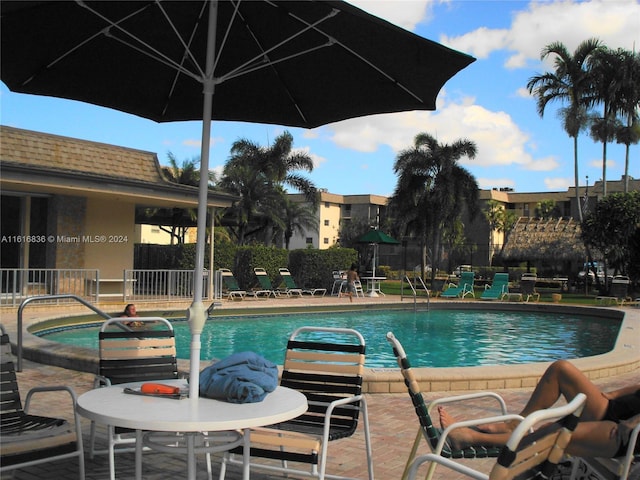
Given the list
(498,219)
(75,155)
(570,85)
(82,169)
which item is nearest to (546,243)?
(570,85)

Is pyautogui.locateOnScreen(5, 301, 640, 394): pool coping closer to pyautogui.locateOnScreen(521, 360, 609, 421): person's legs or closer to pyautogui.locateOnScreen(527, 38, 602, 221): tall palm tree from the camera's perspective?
pyautogui.locateOnScreen(521, 360, 609, 421): person's legs

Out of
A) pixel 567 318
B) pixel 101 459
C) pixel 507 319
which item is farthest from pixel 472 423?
pixel 567 318

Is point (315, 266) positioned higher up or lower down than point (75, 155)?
lower down

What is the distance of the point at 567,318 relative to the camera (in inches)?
763

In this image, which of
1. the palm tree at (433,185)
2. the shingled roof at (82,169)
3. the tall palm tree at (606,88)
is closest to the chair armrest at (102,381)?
the shingled roof at (82,169)

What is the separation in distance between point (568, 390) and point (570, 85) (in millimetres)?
34457

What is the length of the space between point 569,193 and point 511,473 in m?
77.8

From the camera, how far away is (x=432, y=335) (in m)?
14.4

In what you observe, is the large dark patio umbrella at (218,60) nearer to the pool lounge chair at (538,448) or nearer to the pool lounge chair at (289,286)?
the pool lounge chair at (538,448)

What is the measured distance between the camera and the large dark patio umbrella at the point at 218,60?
3.68 metres

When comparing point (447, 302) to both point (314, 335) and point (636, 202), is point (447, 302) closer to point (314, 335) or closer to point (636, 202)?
point (314, 335)

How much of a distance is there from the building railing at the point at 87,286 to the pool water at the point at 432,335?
2021mm

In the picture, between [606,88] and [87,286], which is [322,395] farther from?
[606,88]

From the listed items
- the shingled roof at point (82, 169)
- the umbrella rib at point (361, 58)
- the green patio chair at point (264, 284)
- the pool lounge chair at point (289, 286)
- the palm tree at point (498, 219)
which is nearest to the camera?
the umbrella rib at point (361, 58)
